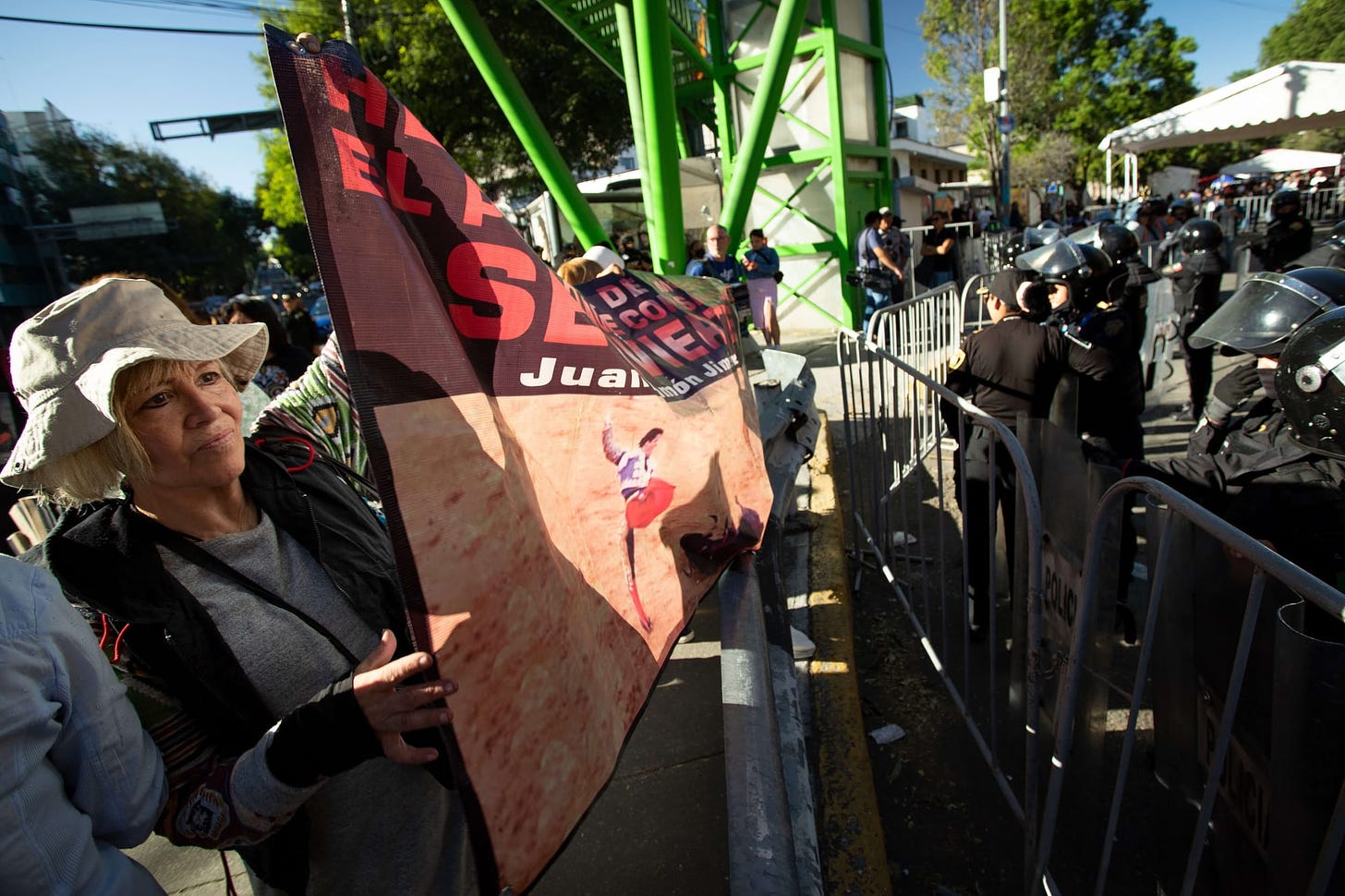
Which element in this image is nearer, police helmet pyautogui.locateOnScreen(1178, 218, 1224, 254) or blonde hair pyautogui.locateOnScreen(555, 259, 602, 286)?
blonde hair pyautogui.locateOnScreen(555, 259, 602, 286)

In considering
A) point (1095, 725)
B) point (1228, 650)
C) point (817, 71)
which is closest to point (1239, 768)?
point (1228, 650)

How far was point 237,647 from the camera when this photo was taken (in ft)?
4.06

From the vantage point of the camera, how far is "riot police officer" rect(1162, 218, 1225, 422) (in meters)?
5.88

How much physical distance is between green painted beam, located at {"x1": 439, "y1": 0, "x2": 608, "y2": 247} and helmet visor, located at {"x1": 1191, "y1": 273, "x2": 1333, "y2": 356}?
5390 millimetres

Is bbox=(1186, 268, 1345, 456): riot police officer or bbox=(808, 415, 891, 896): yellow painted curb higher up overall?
bbox=(1186, 268, 1345, 456): riot police officer

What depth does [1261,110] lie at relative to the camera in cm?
1002

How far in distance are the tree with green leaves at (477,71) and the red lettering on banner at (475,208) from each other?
17.9m

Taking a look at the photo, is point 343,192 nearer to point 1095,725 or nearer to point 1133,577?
point 1095,725

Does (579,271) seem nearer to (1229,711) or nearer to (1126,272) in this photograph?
(1126,272)

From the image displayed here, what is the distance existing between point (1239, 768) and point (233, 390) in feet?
7.38

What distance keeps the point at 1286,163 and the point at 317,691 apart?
1637 inches

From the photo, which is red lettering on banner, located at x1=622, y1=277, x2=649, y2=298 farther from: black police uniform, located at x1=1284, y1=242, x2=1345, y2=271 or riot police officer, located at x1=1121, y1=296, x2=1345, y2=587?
black police uniform, located at x1=1284, y1=242, x2=1345, y2=271

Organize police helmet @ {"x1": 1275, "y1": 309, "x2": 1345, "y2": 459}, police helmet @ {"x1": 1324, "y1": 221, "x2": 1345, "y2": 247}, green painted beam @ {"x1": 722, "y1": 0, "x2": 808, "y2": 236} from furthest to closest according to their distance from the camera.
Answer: green painted beam @ {"x1": 722, "y1": 0, "x2": 808, "y2": 236}, police helmet @ {"x1": 1324, "y1": 221, "x2": 1345, "y2": 247}, police helmet @ {"x1": 1275, "y1": 309, "x2": 1345, "y2": 459}

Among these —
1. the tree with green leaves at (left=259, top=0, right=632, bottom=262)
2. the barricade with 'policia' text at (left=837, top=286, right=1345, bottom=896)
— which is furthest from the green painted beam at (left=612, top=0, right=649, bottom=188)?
the tree with green leaves at (left=259, top=0, right=632, bottom=262)
